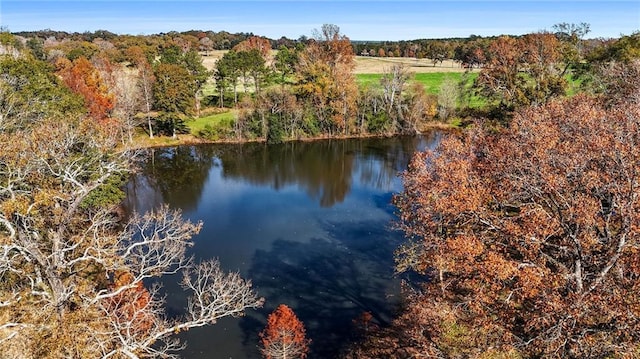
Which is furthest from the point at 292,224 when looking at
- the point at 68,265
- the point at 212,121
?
the point at 212,121

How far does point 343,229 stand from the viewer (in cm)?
3478

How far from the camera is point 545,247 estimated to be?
1933cm

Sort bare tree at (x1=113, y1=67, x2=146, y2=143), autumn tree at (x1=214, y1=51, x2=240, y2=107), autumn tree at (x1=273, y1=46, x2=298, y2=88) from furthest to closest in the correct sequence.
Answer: autumn tree at (x1=273, y1=46, x2=298, y2=88), autumn tree at (x1=214, y1=51, x2=240, y2=107), bare tree at (x1=113, y1=67, x2=146, y2=143)

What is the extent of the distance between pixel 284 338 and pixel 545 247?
12.0 metres

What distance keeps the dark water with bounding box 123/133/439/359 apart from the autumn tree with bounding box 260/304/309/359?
1015 mm

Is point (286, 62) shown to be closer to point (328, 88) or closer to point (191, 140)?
A: point (328, 88)

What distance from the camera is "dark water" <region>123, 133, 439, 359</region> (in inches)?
948

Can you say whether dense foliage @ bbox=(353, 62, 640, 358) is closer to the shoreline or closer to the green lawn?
the shoreline

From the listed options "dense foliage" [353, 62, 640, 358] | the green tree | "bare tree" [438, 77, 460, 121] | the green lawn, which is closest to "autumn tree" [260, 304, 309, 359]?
"dense foliage" [353, 62, 640, 358]

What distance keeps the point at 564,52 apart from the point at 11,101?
46046 millimetres

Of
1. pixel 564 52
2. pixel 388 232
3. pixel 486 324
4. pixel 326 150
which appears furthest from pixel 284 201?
pixel 564 52

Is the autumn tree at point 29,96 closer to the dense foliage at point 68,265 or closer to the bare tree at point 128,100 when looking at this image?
the dense foliage at point 68,265

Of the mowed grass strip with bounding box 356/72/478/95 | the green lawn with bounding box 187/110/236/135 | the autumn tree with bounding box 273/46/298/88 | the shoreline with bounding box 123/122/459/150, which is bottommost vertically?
the shoreline with bounding box 123/122/459/150

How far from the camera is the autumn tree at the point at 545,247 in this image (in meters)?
13.1
